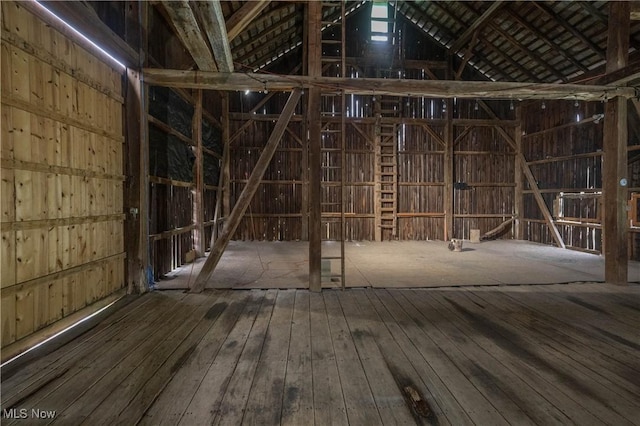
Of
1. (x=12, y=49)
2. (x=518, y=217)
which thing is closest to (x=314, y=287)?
(x=12, y=49)

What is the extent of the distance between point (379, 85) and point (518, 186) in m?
8.85

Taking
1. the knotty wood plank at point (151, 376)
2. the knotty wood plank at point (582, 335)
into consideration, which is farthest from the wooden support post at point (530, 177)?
the knotty wood plank at point (151, 376)

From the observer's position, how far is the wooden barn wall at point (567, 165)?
849 cm

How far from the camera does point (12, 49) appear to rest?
2.58m

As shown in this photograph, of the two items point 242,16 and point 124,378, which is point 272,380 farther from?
point 242,16

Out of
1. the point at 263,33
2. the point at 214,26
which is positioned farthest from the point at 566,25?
the point at 214,26

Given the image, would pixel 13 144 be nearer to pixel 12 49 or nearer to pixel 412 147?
pixel 12 49

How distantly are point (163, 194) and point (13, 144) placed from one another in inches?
113

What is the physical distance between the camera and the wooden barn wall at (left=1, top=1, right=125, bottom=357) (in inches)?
102

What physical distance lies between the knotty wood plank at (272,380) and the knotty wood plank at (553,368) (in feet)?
5.76

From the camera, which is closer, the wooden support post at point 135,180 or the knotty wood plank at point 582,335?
the knotty wood plank at point 582,335

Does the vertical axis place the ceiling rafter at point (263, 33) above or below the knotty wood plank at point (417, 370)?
above

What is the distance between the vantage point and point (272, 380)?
2.31 meters

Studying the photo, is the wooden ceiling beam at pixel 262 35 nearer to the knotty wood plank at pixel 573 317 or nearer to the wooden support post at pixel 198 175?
the wooden support post at pixel 198 175
